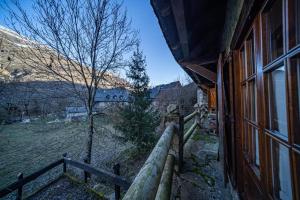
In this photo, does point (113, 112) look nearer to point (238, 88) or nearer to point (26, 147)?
point (238, 88)

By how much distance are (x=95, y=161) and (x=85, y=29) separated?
240 inches

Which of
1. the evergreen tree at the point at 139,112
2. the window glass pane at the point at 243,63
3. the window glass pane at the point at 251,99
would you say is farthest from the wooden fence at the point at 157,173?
the evergreen tree at the point at 139,112

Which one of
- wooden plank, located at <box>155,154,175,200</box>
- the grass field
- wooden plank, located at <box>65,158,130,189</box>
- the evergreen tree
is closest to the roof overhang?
wooden plank, located at <box>155,154,175,200</box>

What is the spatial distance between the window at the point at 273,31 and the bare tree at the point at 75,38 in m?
5.48

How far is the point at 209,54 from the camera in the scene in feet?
12.5

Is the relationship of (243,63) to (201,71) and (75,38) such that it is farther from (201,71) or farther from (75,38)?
(75,38)

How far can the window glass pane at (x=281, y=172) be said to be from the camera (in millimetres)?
709

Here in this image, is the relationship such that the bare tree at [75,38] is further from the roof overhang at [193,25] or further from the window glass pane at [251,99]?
the window glass pane at [251,99]

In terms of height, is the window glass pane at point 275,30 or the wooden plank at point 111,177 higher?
the window glass pane at point 275,30

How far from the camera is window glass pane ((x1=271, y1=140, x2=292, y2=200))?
0.71 metres

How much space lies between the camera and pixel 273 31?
848mm

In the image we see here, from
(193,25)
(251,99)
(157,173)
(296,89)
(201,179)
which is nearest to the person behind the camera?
(296,89)

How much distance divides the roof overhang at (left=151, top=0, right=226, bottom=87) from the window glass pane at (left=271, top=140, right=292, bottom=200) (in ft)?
4.43

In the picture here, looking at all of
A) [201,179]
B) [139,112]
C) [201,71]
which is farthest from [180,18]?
[139,112]
